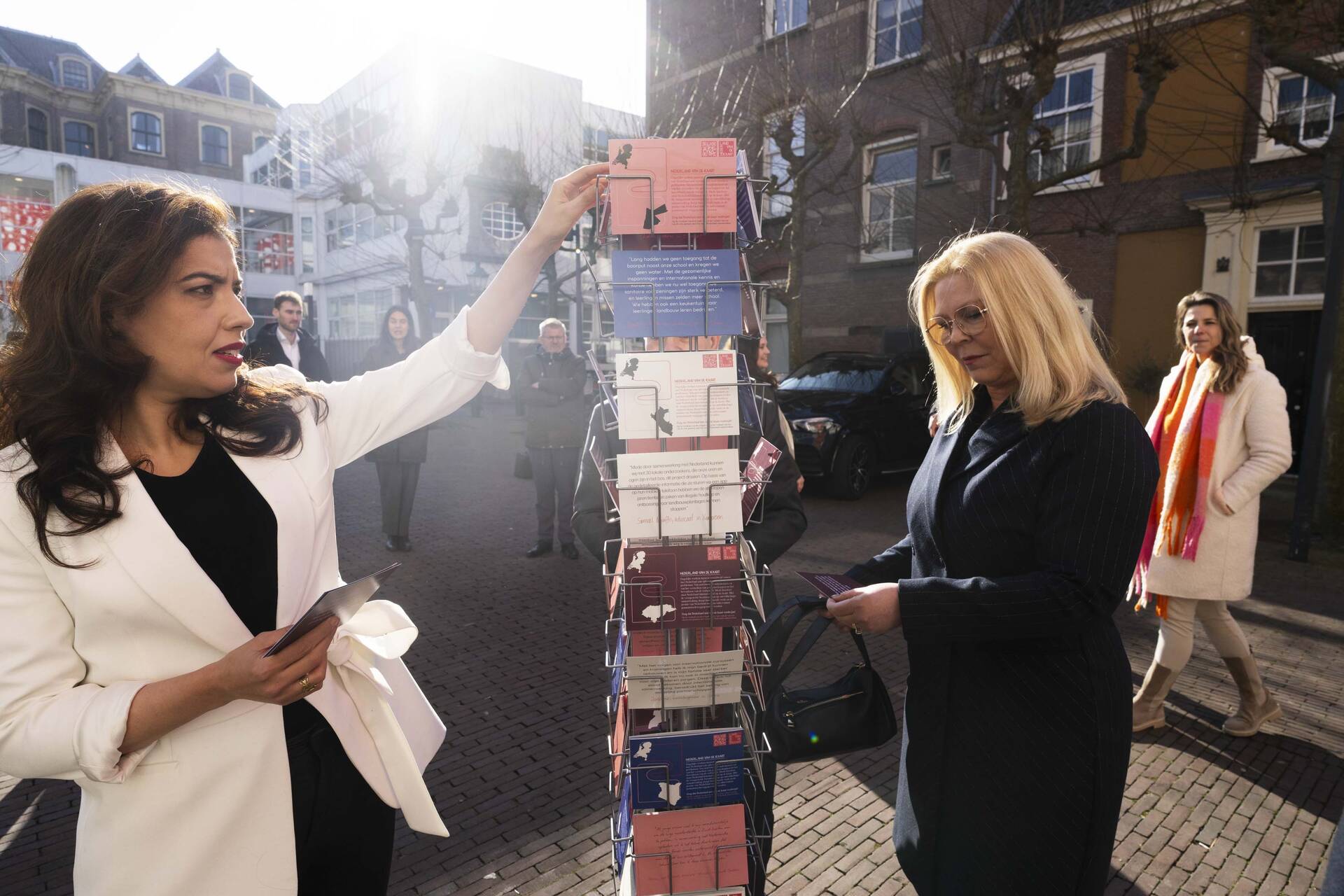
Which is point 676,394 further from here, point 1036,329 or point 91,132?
point 91,132

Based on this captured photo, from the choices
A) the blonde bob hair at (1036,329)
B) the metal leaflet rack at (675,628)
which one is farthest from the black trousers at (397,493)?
the blonde bob hair at (1036,329)

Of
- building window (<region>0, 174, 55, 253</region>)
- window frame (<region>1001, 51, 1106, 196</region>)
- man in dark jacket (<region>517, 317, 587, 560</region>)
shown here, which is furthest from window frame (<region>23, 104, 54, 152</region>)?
window frame (<region>1001, 51, 1106, 196</region>)

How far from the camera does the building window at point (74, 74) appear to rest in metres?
42.2

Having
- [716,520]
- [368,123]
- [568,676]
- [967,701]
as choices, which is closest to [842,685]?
[967,701]

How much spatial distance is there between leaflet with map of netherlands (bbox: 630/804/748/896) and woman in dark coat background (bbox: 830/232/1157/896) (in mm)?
434

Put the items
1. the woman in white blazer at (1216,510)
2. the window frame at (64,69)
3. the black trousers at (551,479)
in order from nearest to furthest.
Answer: the woman in white blazer at (1216,510) < the black trousers at (551,479) < the window frame at (64,69)

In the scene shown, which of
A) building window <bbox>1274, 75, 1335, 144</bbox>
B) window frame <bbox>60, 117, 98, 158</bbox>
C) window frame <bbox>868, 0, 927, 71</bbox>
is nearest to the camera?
building window <bbox>1274, 75, 1335, 144</bbox>

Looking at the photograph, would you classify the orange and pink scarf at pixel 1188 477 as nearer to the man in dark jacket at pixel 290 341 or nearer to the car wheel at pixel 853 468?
the car wheel at pixel 853 468

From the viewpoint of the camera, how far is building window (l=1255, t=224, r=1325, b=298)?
12.2 meters

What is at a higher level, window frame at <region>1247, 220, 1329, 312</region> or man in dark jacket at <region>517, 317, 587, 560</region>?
window frame at <region>1247, 220, 1329, 312</region>

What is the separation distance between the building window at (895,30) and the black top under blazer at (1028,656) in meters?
16.0

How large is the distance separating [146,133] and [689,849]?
50412mm

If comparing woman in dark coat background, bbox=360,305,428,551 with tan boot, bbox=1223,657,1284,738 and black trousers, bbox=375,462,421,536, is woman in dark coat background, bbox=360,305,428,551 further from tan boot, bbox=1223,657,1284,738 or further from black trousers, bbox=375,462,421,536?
tan boot, bbox=1223,657,1284,738

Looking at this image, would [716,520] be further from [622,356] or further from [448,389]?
[448,389]
